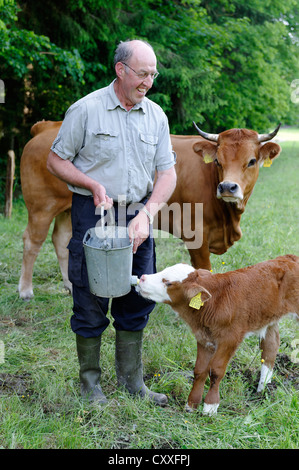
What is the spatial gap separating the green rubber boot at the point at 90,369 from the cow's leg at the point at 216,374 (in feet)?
2.18

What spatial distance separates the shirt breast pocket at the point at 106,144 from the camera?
9.50 feet

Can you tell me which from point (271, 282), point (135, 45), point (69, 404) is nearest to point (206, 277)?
point (271, 282)

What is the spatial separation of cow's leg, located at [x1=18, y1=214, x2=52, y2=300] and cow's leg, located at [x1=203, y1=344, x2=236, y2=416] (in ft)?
8.58

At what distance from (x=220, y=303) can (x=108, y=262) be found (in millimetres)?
947

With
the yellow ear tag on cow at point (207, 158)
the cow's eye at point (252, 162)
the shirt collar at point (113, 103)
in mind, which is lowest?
the yellow ear tag on cow at point (207, 158)

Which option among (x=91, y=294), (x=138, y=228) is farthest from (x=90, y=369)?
(x=138, y=228)

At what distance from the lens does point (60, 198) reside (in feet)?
16.5

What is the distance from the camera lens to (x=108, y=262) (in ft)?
8.59

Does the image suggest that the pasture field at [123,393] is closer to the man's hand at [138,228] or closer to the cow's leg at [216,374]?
the cow's leg at [216,374]

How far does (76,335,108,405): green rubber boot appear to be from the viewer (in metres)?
3.20

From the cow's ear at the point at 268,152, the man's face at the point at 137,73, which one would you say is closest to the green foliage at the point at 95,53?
the cow's ear at the point at 268,152

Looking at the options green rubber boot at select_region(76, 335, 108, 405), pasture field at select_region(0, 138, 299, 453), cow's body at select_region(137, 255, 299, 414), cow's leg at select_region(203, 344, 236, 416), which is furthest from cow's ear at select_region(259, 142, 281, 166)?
green rubber boot at select_region(76, 335, 108, 405)

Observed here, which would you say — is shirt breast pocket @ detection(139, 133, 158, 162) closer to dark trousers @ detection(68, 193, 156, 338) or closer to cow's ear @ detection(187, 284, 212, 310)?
dark trousers @ detection(68, 193, 156, 338)

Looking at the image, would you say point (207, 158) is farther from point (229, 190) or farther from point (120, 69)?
point (120, 69)
